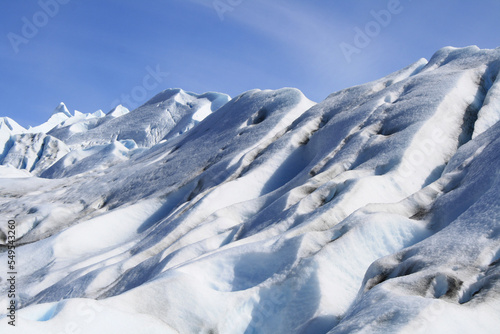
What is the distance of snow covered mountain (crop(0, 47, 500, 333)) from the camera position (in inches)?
234

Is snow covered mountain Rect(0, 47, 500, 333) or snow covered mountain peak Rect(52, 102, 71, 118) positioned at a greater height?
snow covered mountain peak Rect(52, 102, 71, 118)

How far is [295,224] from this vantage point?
32.8 feet

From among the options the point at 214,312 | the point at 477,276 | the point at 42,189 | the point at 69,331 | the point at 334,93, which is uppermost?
the point at 42,189

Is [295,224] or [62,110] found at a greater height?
[62,110]

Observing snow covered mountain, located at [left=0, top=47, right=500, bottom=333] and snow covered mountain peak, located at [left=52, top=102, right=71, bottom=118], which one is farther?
snow covered mountain peak, located at [left=52, top=102, right=71, bottom=118]

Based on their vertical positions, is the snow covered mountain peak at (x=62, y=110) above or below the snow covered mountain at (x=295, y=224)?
above

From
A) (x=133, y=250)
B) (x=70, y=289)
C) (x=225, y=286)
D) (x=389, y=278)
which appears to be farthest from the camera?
(x=133, y=250)

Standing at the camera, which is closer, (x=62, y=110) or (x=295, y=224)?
(x=295, y=224)

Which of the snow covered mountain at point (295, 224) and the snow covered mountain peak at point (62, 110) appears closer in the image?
the snow covered mountain at point (295, 224)

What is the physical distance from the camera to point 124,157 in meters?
36.7

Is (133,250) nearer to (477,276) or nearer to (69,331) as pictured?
(69,331)

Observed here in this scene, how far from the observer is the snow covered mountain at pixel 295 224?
5953 mm

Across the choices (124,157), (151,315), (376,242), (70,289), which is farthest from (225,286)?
(124,157)

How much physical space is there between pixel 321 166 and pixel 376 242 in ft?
19.8
